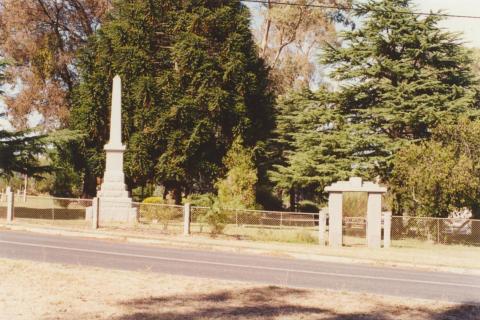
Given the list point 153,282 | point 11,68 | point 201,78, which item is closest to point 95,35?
point 11,68

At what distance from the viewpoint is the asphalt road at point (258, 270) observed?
12133 mm

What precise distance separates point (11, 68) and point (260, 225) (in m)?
24.5

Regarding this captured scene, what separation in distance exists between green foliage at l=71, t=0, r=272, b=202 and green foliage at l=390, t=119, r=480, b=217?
12643 millimetres

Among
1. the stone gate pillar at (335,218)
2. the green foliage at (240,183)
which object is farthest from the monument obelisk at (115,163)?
the stone gate pillar at (335,218)

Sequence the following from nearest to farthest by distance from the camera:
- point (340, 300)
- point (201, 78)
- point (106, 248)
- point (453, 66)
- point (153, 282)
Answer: point (340, 300) → point (153, 282) → point (106, 248) → point (453, 66) → point (201, 78)

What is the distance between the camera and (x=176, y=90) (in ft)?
119

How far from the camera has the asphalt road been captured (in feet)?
39.8

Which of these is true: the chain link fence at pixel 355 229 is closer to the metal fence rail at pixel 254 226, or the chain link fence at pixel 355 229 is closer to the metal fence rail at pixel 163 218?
the metal fence rail at pixel 254 226

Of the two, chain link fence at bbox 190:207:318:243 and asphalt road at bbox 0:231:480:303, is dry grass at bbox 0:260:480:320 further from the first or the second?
chain link fence at bbox 190:207:318:243

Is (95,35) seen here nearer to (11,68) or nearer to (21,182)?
(11,68)

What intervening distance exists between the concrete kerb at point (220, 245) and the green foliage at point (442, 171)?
24.2 ft

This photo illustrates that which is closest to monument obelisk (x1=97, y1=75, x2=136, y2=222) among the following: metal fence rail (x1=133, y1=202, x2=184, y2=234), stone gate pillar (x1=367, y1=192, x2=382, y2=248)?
metal fence rail (x1=133, y1=202, x2=184, y2=234)

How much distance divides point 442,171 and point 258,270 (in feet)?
44.9

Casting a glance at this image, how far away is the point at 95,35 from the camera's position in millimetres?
41125
